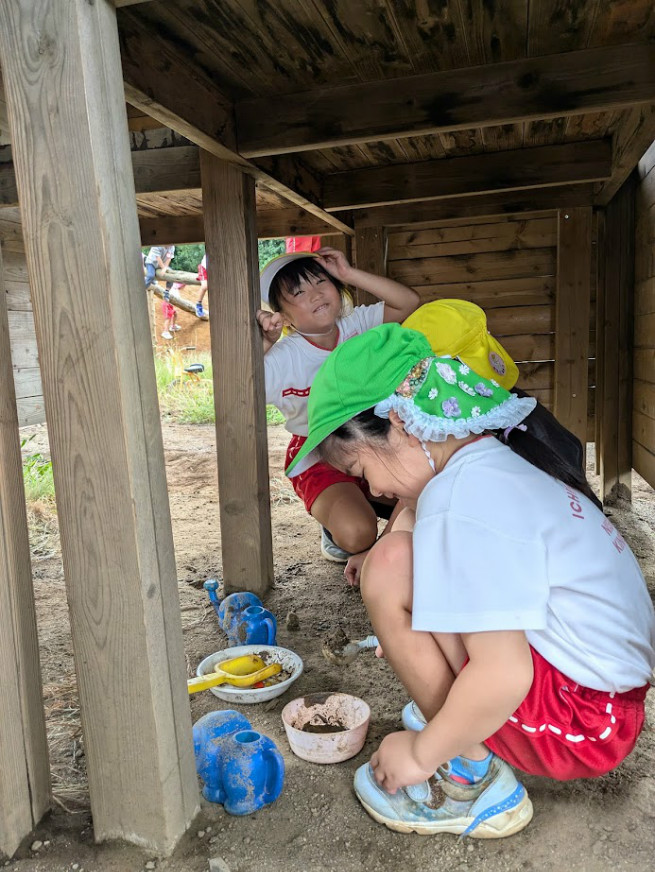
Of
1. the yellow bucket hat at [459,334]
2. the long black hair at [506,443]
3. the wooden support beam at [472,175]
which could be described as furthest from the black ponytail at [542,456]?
the wooden support beam at [472,175]

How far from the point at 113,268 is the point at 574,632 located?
3.83 feet

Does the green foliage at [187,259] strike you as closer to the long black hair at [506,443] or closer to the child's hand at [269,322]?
the child's hand at [269,322]

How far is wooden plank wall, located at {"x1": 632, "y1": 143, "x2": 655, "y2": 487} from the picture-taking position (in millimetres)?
4117

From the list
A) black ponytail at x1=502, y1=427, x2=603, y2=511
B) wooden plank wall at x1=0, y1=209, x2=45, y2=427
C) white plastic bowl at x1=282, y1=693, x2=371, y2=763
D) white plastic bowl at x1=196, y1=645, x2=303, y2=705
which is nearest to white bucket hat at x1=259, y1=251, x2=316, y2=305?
white plastic bowl at x1=196, y1=645, x2=303, y2=705

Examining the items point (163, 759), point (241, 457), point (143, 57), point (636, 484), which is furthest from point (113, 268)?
point (636, 484)

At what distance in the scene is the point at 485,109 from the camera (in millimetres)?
2590

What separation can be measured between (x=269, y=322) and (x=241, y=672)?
1.44m

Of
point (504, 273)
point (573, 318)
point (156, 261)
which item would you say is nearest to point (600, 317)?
point (573, 318)

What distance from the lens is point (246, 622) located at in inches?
97.8

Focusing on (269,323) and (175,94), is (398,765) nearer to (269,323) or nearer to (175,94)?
(269,323)

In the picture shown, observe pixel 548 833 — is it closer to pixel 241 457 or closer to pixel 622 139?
pixel 241 457

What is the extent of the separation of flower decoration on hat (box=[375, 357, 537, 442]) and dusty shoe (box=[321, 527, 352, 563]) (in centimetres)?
221

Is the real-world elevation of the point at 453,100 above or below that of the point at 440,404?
above

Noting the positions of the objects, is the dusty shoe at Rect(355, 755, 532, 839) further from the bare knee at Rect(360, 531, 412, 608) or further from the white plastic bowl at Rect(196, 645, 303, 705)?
the white plastic bowl at Rect(196, 645, 303, 705)
